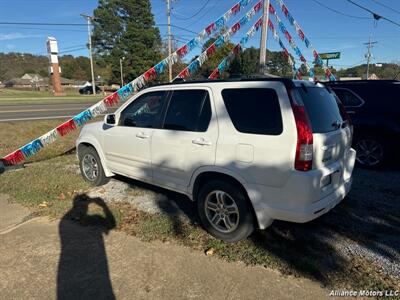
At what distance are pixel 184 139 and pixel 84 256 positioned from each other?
1.75 metres

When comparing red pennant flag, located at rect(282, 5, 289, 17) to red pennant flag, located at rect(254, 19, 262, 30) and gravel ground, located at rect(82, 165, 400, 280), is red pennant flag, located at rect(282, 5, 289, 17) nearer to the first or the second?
red pennant flag, located at rect(254, 19, 262, 30)

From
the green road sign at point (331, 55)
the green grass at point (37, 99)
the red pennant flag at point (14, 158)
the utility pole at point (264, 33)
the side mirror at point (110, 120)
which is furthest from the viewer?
the green road sign at point (331, 55)

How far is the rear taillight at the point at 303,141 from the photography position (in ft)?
10.1

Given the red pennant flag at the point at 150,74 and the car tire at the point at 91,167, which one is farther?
the red pennant flag at the point at 150,74

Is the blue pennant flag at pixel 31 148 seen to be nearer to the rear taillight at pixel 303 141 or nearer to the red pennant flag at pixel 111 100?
the red pennant flag at pixel 111 100

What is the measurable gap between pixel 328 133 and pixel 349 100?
13.2ft

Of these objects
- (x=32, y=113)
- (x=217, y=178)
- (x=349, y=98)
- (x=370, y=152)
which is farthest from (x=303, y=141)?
(x=32, y=113)

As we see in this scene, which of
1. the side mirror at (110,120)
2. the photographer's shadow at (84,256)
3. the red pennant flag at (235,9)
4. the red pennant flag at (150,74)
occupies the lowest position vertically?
the photographer's shadow at (84,256)

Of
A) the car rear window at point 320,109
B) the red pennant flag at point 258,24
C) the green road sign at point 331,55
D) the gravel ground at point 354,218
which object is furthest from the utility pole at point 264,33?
the green road sign at point 331,55

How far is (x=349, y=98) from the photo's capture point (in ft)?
22.6

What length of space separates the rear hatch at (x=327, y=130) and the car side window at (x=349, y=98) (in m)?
3.20

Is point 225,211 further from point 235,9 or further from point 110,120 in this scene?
point 235,9

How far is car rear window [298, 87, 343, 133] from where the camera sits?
131 inches

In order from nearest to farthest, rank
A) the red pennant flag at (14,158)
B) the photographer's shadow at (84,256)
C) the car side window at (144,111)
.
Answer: the photographer's shadow at (84,256) < the car side window at (144,111) < the red pennant flag at (14,158)
